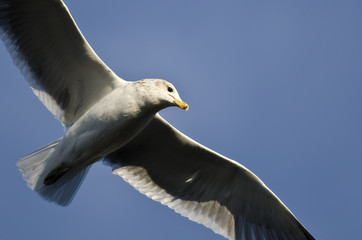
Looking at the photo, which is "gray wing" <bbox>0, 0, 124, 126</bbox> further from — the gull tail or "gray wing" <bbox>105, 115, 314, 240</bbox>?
"gray wing" <bbox>105, 115, 314, 240</bbox>

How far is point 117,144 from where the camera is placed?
647 cm

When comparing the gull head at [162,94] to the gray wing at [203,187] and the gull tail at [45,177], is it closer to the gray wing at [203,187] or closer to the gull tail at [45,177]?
the gray wing at [203,187]

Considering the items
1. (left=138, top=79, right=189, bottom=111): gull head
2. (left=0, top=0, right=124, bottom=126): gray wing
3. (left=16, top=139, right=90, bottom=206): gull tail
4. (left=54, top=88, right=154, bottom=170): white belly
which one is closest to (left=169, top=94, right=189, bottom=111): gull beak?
(left=138, top=79, right=189, bottom=111): gull head

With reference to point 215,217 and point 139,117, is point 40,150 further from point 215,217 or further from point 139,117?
point 215,217

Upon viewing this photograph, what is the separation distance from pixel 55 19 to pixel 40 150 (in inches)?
59.8

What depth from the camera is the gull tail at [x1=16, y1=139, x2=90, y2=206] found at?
267 inches

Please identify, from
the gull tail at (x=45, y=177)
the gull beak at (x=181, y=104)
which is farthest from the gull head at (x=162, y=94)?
the gull tail at (x=45, y=177)

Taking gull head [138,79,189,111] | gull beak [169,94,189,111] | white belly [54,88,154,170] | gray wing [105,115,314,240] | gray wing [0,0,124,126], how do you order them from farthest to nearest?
1. gray wing [105,115,314,240]
2. gray wing [0,0,124,126]
3. white belly [54,88,154,170]
4. gull head [138,79,189,111]
5. gull beak [169,94,189,111]

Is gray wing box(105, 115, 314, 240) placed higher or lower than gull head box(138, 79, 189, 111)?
lower

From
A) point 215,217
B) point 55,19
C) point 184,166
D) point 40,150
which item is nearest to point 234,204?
point 215,217

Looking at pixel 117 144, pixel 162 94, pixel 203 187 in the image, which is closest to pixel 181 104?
pixel 162 94

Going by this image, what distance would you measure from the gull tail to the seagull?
0.01 m

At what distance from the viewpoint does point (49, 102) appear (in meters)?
7.10

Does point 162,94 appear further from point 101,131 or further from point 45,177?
point 45,177
